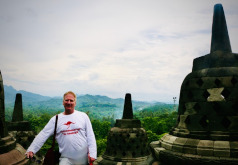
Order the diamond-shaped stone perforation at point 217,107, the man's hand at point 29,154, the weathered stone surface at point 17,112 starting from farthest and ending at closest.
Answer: the weathered stone surface at point 17,112 → the diamond-shaped stone perforation at point 217,107 → the man's hand at point 29,154

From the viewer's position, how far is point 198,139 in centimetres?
520

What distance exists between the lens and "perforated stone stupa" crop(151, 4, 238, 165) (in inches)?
189

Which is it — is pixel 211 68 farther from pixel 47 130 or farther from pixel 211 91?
pixel 47 130

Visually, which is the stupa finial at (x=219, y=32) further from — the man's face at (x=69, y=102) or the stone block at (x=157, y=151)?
the man's face at (x=69, y=102)

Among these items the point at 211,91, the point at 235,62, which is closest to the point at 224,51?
the point at 235,62

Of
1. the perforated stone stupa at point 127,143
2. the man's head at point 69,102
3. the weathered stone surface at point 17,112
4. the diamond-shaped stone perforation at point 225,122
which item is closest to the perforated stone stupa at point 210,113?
the diamond-shaped stone perforation at point 225,122

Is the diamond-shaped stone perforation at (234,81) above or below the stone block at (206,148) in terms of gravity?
above

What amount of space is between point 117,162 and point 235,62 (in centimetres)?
1099

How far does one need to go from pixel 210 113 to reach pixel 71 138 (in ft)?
12.5

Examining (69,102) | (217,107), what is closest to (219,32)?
(217,107)

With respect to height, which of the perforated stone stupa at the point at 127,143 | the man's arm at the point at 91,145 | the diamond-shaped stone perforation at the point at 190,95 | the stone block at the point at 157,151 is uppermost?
the diamond-shaped stone perforation at the point at 190,95

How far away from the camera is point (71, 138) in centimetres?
386

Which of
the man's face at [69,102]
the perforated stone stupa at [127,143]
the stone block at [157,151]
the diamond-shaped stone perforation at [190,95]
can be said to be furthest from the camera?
the perforated stone stupa at [127,143]

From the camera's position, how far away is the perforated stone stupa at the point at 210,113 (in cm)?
481
